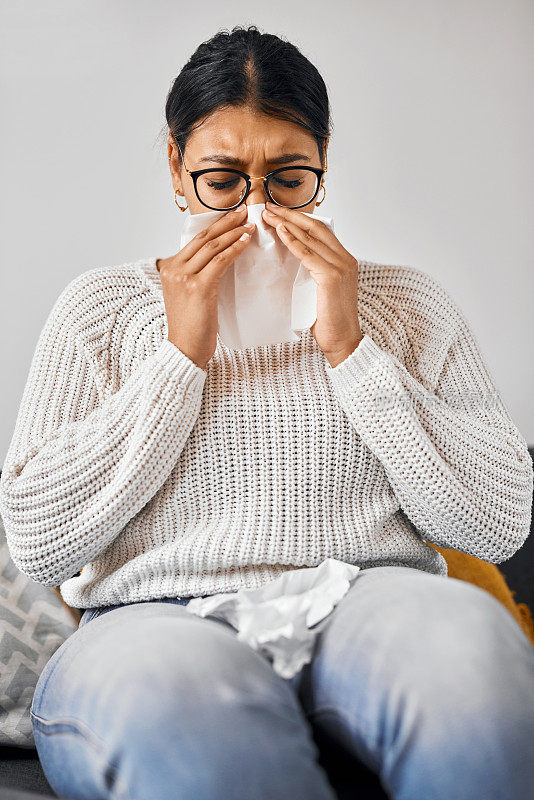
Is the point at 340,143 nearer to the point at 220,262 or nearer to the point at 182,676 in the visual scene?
the point at 220,262

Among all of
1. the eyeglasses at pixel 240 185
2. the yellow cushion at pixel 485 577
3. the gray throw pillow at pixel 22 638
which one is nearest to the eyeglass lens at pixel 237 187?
the eyeglasses at pixel 240 185

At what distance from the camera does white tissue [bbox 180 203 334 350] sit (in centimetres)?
103

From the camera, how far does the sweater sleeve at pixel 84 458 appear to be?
94cm

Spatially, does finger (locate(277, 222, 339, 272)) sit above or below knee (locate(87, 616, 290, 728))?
above

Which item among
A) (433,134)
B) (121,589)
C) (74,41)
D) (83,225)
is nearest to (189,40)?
(74,41)

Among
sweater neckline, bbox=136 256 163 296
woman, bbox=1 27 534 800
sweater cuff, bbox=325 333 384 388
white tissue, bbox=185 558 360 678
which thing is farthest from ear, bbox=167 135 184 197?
white tissue, bbox=185 558 360 678

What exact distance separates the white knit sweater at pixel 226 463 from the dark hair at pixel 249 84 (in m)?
0.28

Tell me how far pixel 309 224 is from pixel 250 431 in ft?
0.98

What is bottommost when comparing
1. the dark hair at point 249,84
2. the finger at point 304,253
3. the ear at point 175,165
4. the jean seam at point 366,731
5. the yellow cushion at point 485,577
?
the yellow cushion at point 485,577

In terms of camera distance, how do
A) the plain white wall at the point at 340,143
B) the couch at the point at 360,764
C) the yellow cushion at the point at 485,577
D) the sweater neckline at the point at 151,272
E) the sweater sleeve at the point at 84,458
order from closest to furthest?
the couch at the point at 360,764 < the sweater sleeve at the point at 84,458 < the sweater neckline at the point at 151,272 < the yellow cushion at the point at 485,577 < the plain white wall at the point at 340,143

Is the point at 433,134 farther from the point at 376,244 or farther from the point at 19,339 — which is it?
the point at 19,339

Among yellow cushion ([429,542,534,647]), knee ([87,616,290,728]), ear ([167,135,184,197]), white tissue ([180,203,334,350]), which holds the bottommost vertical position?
yellow cushion ([429,542,534,647])

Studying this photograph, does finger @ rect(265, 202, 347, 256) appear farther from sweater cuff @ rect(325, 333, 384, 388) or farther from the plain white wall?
the plain white wall

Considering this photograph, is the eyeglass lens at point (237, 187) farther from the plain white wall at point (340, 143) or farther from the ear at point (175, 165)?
the plain white wall at point (340, 143)
